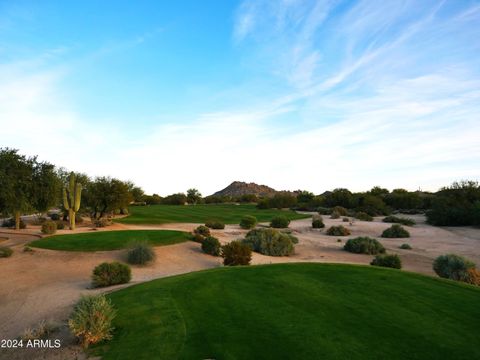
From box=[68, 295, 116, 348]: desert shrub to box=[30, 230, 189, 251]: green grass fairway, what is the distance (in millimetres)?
14016

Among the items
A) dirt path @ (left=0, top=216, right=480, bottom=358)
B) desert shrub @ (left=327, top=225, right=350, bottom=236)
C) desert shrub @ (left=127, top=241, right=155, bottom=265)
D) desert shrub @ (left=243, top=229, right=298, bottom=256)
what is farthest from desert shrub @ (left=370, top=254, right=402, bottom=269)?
desert shrub @ (left=327, top=225, right=350, bottom=236)

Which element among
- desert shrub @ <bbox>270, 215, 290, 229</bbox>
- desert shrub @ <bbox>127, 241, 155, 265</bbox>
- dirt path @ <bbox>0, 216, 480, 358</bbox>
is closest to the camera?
dirt path @ <bbox>0, 216, 480, 358</bbox>

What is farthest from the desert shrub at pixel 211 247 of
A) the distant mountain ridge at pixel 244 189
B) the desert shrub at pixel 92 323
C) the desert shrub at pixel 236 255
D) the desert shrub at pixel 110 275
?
the distant mountain ridge at pixel 244 189

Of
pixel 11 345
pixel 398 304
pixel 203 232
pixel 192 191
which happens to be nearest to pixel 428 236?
pixel 203 232

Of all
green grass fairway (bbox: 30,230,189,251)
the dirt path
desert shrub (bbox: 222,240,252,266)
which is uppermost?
green grass fairway (bbox: 30,230,189,251)

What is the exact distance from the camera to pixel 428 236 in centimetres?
3272

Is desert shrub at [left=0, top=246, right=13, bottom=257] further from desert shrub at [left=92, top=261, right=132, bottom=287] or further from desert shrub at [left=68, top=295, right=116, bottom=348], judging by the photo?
desert shrub at [left=68, top=295, right=116, bottom=348]

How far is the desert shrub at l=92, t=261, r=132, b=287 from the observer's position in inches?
595

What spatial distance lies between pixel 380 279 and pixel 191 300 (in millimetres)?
5713

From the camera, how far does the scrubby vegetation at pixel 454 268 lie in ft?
47.4

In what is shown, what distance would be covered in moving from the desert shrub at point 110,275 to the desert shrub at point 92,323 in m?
7.17

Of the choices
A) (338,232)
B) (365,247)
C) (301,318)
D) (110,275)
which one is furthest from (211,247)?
(338,232)

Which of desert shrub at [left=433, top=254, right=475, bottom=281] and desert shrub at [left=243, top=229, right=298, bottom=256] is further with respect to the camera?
desert shrub at [left=243, top=229, right=298, bottom=256]

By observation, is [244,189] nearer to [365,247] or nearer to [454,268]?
[365,247]
